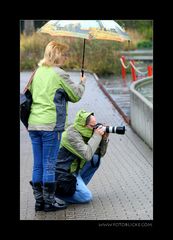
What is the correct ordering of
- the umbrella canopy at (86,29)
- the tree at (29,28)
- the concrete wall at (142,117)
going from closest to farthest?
the umbrella canopy at (86,29), the concrete wall at (142,117), the tree at (29,28)

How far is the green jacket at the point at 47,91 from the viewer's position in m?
7.73

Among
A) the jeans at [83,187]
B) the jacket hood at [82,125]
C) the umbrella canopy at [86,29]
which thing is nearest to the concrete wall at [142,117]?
the jeans at [83,187]

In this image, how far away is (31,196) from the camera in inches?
350

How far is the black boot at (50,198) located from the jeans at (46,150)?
8 centimetres

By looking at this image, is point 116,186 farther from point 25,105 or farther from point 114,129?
point 25,105

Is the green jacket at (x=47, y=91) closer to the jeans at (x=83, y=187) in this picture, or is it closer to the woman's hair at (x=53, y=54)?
Answer: the woman's hair at (x=53, y=54)

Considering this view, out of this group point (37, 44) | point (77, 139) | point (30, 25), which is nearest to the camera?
point (77, 139)

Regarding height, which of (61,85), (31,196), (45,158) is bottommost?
(31,196)

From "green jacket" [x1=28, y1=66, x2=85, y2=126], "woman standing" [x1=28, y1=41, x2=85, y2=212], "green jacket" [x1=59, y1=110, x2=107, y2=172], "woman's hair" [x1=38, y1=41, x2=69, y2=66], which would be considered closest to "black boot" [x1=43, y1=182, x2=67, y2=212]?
"woman standing" [x1=28, y1=41, x2=85, y2=212]

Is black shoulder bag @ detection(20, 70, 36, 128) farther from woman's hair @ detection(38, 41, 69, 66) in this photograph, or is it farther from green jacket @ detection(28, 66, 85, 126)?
woman's hair @ detection(38, 41, 69, 66)

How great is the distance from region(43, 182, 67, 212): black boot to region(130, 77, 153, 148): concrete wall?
3786 mm
